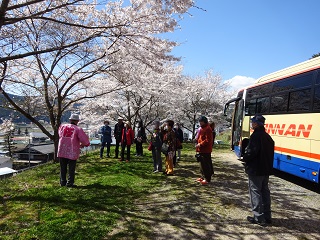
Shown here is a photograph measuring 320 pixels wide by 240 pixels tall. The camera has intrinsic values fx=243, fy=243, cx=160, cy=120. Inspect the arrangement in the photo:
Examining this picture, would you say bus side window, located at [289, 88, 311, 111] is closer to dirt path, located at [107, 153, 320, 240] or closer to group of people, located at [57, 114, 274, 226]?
dirt path, located at [107, 153, 320, 240]

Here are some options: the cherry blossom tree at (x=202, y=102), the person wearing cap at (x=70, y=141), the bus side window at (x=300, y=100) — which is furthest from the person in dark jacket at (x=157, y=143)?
the cherry blossom tree at (x=202, y=102)

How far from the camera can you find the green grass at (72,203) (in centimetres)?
377

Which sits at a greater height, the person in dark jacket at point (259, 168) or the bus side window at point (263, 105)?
the bus side window at point (263, 105)

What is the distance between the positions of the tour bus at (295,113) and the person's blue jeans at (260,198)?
2.70 m

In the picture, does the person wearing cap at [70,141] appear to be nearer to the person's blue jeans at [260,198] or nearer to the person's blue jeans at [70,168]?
the person's blue jeans at [70,168]

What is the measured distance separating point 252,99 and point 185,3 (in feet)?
20.5

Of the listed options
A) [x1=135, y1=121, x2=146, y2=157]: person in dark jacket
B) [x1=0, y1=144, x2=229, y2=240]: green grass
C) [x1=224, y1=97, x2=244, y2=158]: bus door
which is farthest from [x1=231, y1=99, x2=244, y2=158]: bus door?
[x1=0, y1=144, x2=229, y2=240]: green grass

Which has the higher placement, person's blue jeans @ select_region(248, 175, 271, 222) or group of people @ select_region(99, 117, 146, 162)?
group of people @ select_region(99, 117, 146, 162)

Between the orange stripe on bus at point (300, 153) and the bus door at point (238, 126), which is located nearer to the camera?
the orange stripe on bus at point (300, 153)

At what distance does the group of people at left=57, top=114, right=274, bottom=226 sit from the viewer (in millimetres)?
4191

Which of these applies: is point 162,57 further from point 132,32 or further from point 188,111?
point 188,111

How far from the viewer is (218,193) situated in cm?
611

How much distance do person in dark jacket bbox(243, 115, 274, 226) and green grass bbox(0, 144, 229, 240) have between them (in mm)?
1983

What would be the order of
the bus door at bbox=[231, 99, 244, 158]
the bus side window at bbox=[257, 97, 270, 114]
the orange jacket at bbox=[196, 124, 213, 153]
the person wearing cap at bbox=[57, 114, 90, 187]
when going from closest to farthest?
1. the person wearing cap at bbox=[57, 114, 90, 187]
2. the orange jacket at bbox=[196, 124, 213, 153]
3. the bus side window at bbox=[257, 97, 270, 114]
4. the bus door at bbox=[231, 99, 244, 158]
